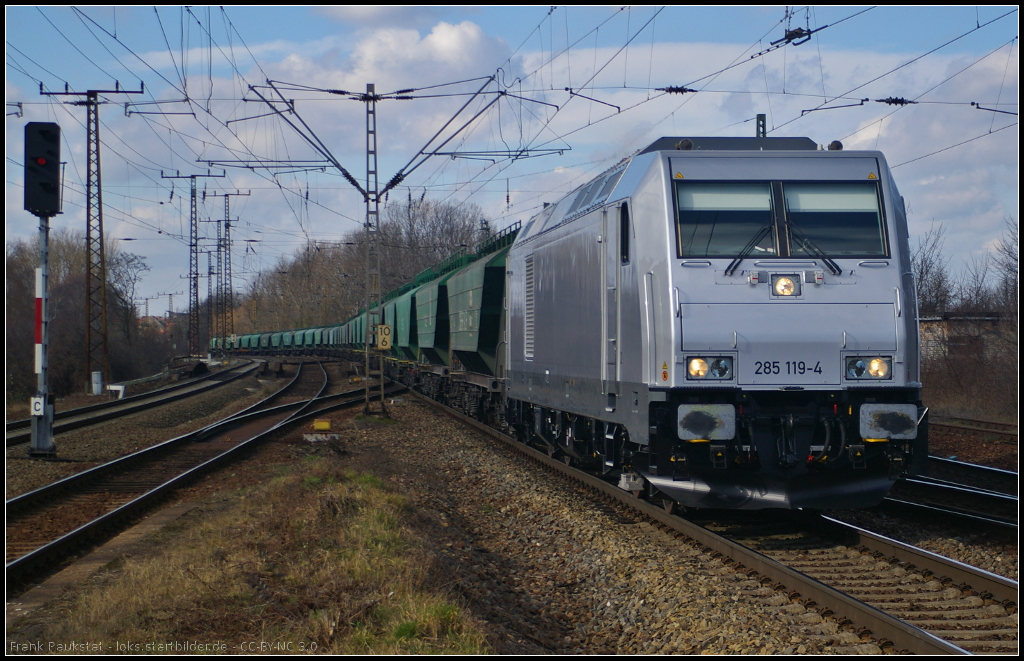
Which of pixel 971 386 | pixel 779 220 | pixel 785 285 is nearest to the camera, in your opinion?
pixel 785 285

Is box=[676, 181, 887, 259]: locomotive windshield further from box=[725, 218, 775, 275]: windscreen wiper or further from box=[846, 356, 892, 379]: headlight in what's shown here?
box=[846, 356, 892, 379]: headlight

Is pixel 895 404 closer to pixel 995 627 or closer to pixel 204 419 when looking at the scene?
pixel 995 627

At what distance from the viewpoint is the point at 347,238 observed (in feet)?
229

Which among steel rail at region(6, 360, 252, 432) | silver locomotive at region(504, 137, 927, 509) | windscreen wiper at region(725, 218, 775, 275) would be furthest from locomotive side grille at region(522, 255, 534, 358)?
steel rail at region(6, 360, 252, 432)

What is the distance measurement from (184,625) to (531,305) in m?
8.25

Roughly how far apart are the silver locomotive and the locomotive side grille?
4324 millimetres

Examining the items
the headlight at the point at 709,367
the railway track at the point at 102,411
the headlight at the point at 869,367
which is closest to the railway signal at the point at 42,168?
the railway track at the point at 102,411

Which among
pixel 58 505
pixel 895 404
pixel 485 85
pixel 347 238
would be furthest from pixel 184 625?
pixel 347 238

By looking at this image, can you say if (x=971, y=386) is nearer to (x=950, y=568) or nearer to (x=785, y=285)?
(x=785, y=285)

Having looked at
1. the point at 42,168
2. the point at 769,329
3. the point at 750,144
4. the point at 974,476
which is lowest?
the point at 974,476

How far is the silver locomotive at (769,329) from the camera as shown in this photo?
7586mm

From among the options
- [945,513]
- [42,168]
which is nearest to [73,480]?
[42,168]

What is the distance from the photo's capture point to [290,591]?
249 inches

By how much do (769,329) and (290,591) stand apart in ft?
15.2
